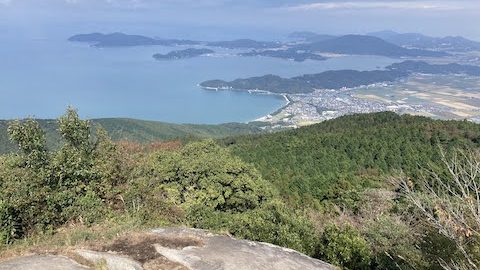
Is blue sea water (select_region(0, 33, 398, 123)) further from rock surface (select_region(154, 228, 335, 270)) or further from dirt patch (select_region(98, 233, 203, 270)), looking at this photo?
rock surface (select_region(154, 228, 335, 270))

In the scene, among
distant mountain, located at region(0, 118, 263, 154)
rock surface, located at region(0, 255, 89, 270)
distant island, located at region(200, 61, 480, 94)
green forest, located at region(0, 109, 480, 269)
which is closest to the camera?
rock surface, located at region(0, 255, 89, 270)

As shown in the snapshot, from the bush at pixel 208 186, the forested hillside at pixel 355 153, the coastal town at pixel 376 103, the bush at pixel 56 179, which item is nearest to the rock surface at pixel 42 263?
the bush at pixel 56 179

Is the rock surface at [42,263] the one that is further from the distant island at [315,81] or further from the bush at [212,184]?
the distant island at [315,81]

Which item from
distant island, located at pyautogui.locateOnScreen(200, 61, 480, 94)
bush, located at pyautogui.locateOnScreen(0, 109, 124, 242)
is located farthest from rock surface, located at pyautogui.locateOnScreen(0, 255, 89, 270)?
distant island, located at pyautogui.locateOnScreen(200, 61, 480, 94)

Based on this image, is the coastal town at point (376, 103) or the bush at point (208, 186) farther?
the coastal town at point (376, 103)

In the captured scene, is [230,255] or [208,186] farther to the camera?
[208,186]

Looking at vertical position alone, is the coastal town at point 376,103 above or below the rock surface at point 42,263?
below

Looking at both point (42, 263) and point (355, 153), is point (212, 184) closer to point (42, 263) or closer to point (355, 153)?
point (42, 263)

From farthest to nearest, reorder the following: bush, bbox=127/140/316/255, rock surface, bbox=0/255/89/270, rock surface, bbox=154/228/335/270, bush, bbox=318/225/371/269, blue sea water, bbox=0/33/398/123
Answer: blue sea water, bbox=0/33/398/123
bush, bbox=127/140/316/255
bush, bbox=318/225/371/269
rock surface, bbox=154/228/335/270
rock surface, bbox=0/255/89/270

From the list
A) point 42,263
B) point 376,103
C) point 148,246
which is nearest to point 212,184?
point 148,246
